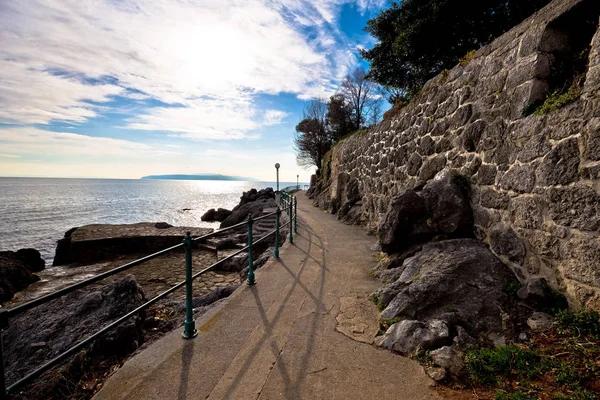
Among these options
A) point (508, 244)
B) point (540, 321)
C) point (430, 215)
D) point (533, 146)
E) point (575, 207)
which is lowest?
point (540, 321)

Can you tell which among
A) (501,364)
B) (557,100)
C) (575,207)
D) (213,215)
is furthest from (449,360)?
(213,215)

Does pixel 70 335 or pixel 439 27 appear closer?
pixel 70 335

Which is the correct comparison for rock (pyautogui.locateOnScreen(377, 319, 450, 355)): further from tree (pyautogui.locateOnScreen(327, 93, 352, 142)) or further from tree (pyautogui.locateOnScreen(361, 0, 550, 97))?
tree (pyautogui.locateOnScreen(327, 93, 352, 142))

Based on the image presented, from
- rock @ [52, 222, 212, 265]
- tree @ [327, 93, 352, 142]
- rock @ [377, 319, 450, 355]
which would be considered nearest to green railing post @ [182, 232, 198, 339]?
rock @ [377, 319, 450, 355]

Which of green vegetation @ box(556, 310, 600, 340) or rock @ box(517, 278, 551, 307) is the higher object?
rock @ box(517, 278, 551, 307)

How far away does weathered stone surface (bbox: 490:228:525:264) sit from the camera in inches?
142

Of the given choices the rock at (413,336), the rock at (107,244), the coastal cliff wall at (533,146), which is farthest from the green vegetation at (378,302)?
the rock at (107,244)

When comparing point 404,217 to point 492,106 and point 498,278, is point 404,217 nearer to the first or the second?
point 498,278

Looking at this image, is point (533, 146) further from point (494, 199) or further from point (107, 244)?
point (107, 244)

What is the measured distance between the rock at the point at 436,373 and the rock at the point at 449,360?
6cm

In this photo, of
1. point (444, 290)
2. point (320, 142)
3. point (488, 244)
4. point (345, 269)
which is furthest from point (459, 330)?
point (320, 142)

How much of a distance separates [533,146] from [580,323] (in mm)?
1884

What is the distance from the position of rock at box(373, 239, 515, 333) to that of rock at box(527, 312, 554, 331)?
0.83 feet

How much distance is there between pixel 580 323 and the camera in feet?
8.81
